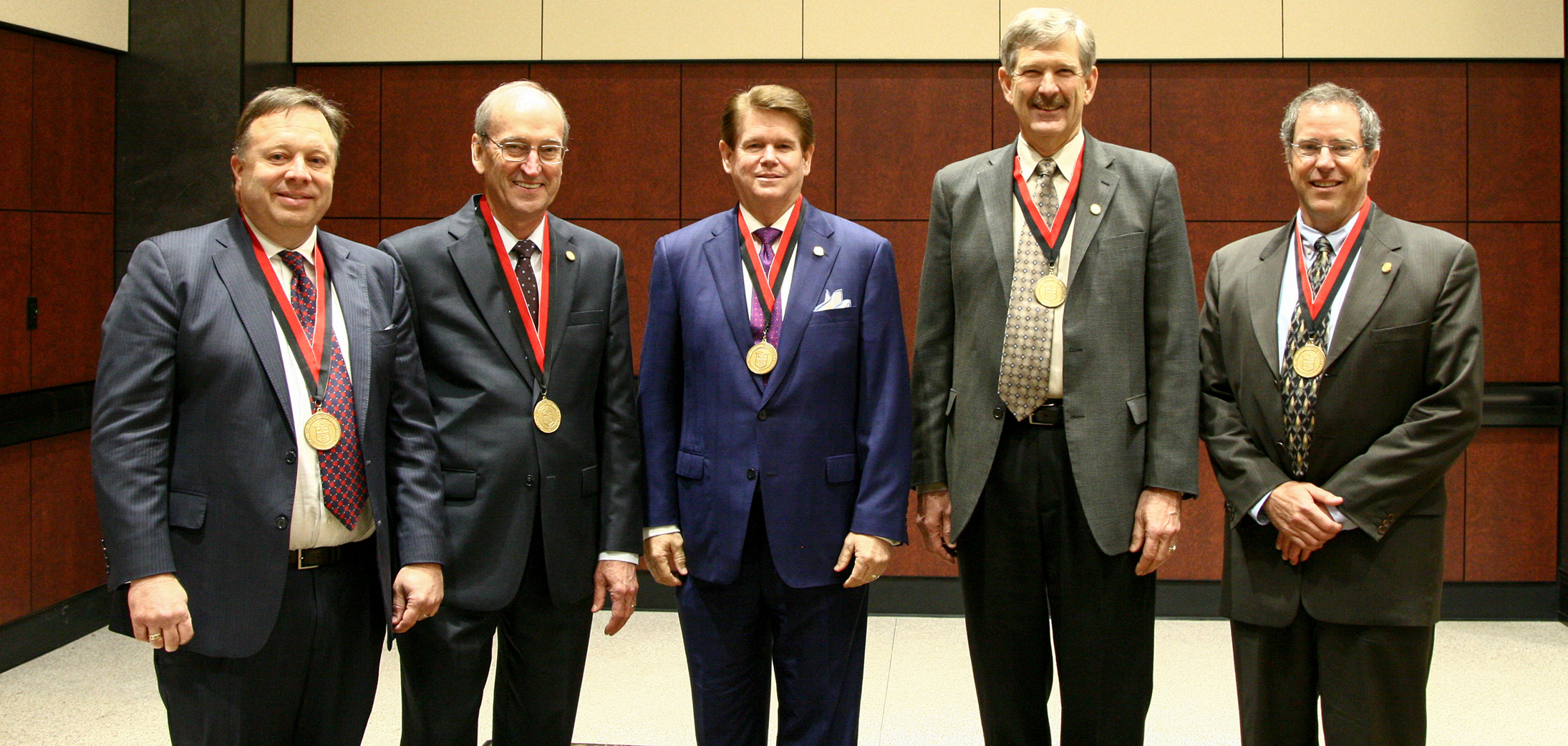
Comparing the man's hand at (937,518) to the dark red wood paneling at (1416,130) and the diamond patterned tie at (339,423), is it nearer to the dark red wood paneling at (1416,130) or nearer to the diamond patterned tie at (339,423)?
the diamond patterned tie at (339,423)

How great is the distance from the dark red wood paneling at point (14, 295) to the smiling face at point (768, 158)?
140 inches

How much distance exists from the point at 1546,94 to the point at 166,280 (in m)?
5.53

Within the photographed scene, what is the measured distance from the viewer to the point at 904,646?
15.7ft

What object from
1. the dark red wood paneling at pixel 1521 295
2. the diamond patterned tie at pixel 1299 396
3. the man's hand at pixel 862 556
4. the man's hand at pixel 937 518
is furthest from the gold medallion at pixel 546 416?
the dark red wood paneling at pixel 1521 295

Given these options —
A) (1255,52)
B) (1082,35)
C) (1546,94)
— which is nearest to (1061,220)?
(1082,35)

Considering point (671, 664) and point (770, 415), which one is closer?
point (770, 415)

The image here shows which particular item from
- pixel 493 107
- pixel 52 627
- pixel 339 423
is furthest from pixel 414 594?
pixel 52 627

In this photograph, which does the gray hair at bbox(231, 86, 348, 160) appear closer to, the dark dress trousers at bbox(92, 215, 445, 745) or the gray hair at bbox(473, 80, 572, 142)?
the dark dress trousers at bbox(92, 215, 445, 745)

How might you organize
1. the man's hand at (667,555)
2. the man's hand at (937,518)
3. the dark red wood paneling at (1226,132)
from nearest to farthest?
the man's hand at (667,555)
the man's hand at (937,518)
the dark red wood paneling at (1226,132)

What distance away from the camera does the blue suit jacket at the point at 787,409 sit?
7.96ft

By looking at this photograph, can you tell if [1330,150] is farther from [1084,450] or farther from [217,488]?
[217,488]

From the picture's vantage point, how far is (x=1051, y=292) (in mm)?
2408

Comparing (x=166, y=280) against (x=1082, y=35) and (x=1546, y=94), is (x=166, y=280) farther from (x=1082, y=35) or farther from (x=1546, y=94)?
(x=1546, y=94)

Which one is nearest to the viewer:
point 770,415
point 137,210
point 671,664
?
point 770,415
